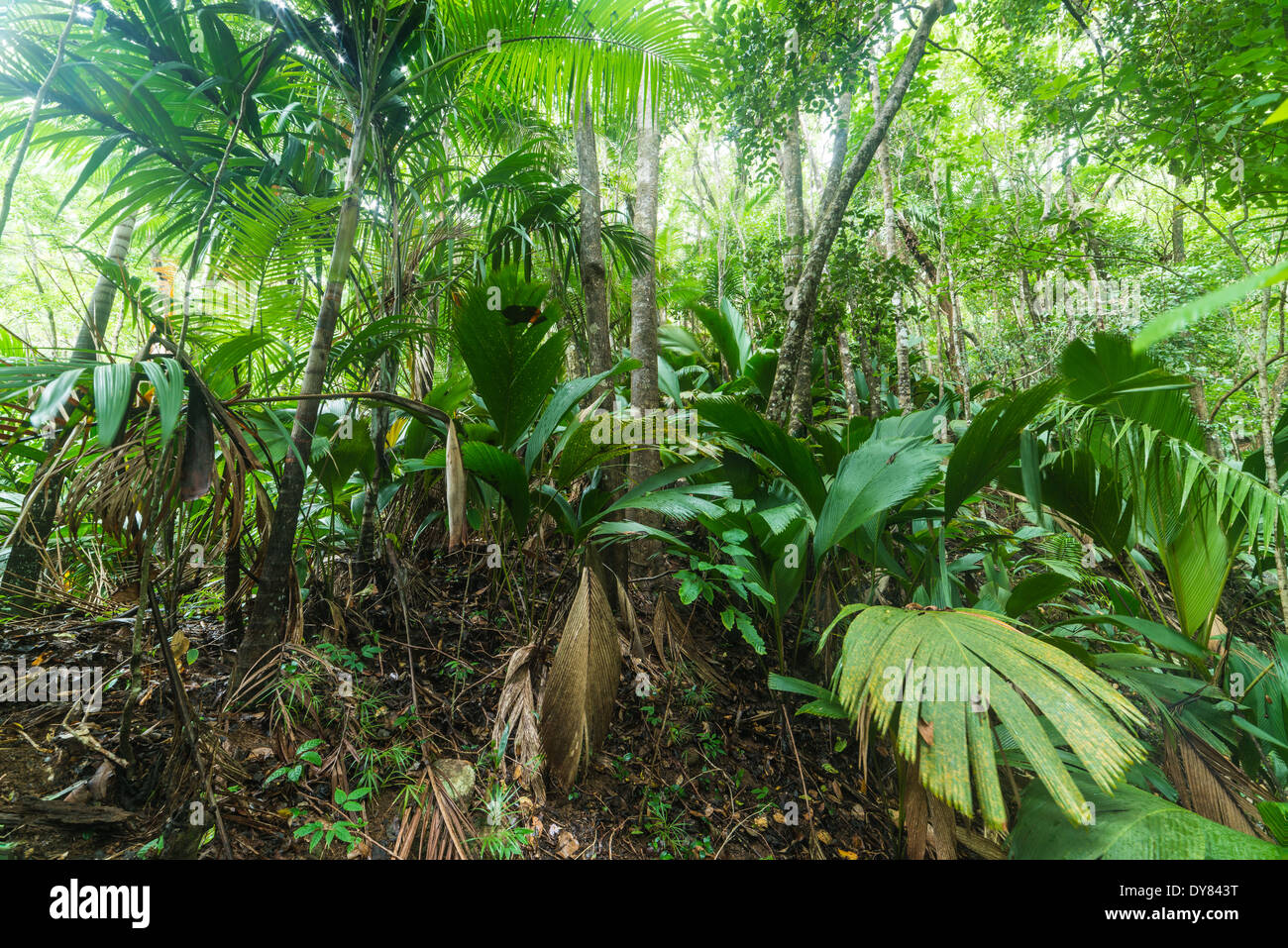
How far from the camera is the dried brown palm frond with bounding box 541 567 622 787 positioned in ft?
5.65

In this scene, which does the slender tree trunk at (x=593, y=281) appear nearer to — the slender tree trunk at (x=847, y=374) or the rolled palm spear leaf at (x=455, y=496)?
the rolled palm spear leaf at (x=455, y=496)

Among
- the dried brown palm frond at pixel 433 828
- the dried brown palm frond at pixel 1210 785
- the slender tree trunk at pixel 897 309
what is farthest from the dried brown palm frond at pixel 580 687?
the slender tree trunk at pixel 897 309

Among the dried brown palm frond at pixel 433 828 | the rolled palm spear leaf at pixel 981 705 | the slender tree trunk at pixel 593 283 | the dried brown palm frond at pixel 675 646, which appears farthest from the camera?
the slender tree trunk at pixel 593 283

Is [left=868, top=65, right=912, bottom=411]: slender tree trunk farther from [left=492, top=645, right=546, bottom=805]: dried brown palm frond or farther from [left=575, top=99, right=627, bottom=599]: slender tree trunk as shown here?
[left=492, top=645, right=546, bottom=805]: dried brown palm frond

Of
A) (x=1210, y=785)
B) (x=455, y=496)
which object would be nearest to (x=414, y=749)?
(x=455, y=496)

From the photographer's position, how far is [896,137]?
615 cm

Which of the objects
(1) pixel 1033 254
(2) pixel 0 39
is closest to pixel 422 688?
(2) pixel 0 39

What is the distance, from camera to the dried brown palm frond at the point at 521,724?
1.80 metres

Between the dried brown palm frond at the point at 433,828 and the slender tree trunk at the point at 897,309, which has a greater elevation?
the slender tree trunk at the point at 897,309

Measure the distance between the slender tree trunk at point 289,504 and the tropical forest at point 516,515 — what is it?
16mm

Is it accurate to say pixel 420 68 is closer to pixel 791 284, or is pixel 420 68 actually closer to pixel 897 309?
pixel 791 284

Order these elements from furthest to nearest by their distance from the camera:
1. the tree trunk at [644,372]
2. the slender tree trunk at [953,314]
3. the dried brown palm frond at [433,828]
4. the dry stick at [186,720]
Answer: the slender tree trunk at [953,314] → the tree trunk at [644,372] → the dried brown palm frond at [433,828] → the dry stick at [186,720]

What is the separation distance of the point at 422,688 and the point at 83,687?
978mm

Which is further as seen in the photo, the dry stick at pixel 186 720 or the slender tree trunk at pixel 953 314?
the slender tree trunk at pixel 953 314
